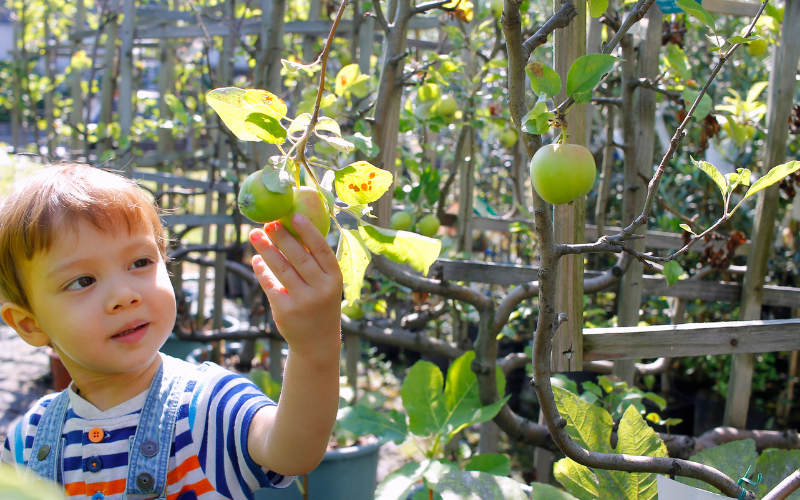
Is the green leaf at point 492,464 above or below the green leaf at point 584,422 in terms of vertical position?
below

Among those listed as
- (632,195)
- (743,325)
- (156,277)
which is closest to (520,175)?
(632,195)

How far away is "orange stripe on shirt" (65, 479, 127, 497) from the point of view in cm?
92

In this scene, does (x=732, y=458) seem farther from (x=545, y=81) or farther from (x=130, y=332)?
(x=130, y=332)

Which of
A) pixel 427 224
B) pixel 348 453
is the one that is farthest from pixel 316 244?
pixel 348 453

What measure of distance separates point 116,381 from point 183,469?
0.73 ft

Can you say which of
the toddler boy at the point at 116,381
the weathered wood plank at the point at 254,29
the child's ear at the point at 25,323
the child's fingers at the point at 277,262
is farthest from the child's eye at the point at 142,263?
the weathered wood plank at the point at 254,29

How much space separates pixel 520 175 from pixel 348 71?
156 centimetres

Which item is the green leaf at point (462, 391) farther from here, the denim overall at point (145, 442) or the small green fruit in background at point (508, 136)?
the small green fruit in background at point (508, 136)

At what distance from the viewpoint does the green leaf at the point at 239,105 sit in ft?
1.75

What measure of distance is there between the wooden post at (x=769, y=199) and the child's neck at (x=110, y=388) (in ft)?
4.72

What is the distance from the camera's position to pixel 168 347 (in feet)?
10.1

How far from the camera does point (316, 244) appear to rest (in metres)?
0.58

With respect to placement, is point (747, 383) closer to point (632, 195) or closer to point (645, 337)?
point (632, 195)

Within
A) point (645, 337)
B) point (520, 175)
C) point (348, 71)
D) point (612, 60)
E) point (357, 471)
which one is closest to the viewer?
point (612, 60)
